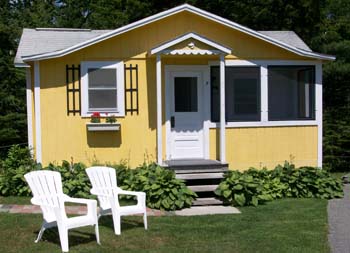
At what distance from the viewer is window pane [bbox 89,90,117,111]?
11.2 meters

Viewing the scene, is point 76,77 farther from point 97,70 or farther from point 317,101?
point 317,101

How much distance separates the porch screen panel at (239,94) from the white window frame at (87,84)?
203 cm

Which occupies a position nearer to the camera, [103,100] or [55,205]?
[55,205]

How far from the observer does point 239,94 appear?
1175 cm

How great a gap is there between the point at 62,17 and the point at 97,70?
22.4 metres

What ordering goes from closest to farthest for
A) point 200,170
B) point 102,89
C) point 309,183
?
point 200,170 → point 309,183 → point 102,89

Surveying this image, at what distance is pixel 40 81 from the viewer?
11.0 m

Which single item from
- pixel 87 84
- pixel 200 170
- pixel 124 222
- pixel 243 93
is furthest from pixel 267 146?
pixel 124 222

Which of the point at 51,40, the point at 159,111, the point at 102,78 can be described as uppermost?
the point at 51,40

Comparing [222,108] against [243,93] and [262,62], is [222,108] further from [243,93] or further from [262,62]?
[262,62]

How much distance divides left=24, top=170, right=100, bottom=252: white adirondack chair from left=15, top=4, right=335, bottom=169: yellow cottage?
3915 millimetres

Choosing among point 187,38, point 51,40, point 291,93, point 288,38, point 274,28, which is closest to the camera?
point 187,38

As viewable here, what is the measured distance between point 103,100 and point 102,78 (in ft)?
1.56

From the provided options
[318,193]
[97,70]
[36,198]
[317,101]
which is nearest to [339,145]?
[317,101]
